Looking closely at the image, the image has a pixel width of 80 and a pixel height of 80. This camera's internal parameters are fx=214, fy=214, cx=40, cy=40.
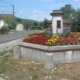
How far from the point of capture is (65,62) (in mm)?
8422

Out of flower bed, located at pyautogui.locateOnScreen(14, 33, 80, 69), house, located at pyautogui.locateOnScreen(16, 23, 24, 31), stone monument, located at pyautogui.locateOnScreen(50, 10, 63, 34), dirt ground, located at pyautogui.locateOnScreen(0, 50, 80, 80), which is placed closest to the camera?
dirt ground, located at pyautogui.locateOnScreen(0, 50, 80, 80)

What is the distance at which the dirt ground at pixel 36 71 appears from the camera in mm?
7035

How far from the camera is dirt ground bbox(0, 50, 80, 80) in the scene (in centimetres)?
704

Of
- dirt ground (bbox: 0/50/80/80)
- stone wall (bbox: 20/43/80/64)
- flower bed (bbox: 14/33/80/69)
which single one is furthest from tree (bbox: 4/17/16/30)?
dirt ground (bbox: 0/50/80/80)

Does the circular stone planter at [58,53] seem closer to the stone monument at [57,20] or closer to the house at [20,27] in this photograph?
the stone monument at [57,20]

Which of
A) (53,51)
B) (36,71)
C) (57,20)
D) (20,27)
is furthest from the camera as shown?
(20,27)

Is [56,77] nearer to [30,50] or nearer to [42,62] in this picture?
[42,62]

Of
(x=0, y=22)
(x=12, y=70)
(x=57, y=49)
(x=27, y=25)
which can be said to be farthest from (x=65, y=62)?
(x=27, y=25)

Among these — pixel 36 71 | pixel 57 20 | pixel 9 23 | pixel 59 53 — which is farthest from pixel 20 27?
pixel 36 71

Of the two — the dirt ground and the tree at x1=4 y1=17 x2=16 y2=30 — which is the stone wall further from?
the tree at x1=4 y1=17 x2=16 y2=30

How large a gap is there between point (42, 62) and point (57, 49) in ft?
2.89

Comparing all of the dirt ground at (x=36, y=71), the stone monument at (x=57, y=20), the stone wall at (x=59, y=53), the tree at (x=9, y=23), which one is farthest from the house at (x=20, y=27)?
the dirt ground at (x=36, y=71)

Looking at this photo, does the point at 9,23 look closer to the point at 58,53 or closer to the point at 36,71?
the point at 58,53

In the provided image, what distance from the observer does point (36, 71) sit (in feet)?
25.1
